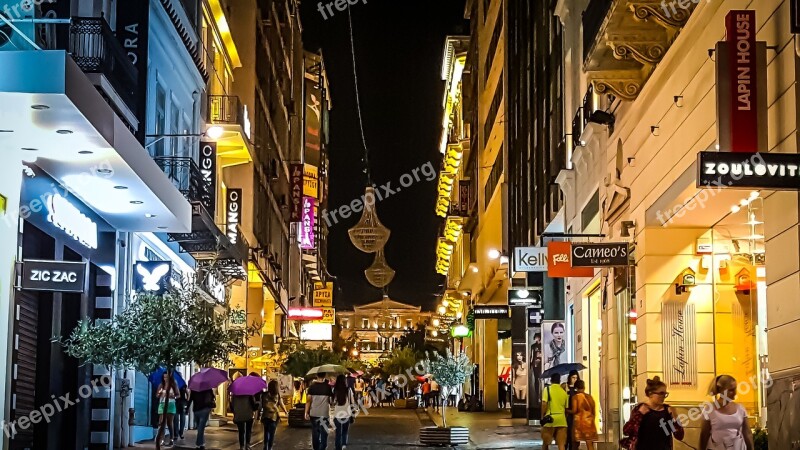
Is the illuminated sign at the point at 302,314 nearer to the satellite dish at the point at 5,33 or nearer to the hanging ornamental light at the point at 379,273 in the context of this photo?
the hanging ornamental light at the point at 379,273

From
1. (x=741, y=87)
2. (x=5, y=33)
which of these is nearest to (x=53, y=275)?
(x=5, y=33)

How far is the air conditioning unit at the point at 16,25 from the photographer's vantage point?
1627cm

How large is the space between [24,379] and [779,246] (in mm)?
12166

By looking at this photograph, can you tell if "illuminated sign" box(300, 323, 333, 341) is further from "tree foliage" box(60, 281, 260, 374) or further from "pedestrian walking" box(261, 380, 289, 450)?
"tree foliage" box(60, 281, 260, 374)

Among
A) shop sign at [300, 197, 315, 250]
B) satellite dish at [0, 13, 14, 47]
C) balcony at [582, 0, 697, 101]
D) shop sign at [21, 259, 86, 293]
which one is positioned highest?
shop sign at [300, 197, 315, 250]

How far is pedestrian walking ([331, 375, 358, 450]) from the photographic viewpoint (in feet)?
76.2

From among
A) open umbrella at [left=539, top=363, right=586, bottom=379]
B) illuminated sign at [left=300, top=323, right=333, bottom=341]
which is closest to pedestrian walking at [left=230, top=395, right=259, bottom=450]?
open umbrella at [left=539, top=363, right=586, bottom=379]

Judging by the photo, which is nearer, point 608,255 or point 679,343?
point 679,343

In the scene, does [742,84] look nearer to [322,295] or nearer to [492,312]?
[492,312]

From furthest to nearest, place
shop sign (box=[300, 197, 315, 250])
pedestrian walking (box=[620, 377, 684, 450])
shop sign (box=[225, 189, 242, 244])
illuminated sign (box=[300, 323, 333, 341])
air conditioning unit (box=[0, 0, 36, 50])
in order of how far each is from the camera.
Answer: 1. illuminated sign (box=[300, 323, 333, 341])
2. shop sign (box=[300, 197, 315, 250])
3. shop sign (box=[225, 189, 242, 244])
4. air conditioning unit (box=[0, 0, 36, 50])
5. pedestrian walking (box=[620, 377, 684, 450])

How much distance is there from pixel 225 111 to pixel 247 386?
1604 centimetres

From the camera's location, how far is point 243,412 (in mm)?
22875

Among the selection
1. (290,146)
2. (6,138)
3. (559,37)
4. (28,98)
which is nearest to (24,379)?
(6,138)

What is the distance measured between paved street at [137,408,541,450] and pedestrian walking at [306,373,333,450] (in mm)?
2727
